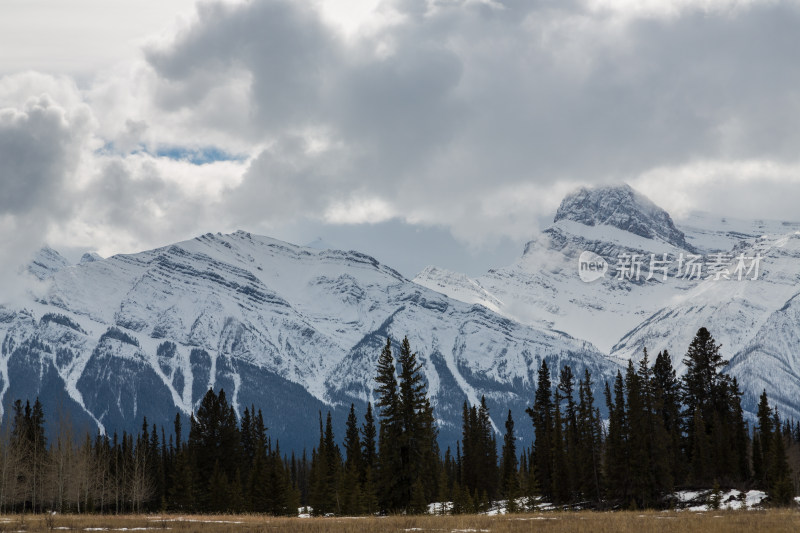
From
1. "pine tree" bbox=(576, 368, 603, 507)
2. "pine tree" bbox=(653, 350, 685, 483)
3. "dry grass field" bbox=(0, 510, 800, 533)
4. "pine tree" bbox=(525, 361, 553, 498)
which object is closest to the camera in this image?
"dry grass field" bbox=(0, 510, 800, 533)

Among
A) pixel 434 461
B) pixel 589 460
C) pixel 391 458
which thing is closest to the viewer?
pixel 391 458

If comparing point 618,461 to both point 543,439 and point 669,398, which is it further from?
point 543,439

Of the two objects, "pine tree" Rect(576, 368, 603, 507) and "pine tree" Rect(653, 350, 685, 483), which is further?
"pine tree" Rect(653, 350, 685, 483)

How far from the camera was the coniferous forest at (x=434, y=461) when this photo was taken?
81312 mm

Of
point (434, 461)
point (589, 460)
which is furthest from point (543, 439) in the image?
point (589, 460)

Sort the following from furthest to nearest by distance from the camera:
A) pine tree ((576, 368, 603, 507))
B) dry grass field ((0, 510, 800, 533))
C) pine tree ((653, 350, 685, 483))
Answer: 1. pine tree ((653, 350, 685, 483))
2. pine tree ((576, 368, 603, 507))
3. dry grass field ((0, 510, 800, 533))

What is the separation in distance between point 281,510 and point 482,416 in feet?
187

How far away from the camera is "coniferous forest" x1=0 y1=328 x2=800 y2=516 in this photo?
267 ft

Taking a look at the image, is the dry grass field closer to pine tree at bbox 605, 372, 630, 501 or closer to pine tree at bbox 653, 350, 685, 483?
pine tree at bbox 605, 372, 630, 501

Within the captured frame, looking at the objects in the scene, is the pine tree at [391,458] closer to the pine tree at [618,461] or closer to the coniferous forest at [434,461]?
the coniferous forest at [434,461]

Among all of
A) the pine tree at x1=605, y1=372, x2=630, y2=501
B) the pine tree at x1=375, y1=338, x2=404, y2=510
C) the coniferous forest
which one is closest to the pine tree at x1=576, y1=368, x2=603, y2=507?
the coniferous forest

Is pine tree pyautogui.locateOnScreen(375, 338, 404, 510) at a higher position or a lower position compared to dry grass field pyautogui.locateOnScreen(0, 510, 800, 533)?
higher

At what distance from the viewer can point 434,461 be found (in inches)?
4550

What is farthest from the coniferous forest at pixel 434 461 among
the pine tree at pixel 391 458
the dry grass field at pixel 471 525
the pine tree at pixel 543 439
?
the dry grass field at pixel 471 525
